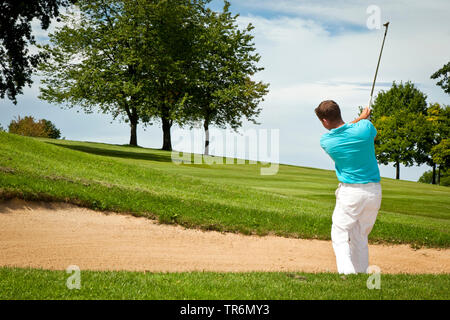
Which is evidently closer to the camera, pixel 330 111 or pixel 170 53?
pixel 330 111

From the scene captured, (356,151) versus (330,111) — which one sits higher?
(330,111)

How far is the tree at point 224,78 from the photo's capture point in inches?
1939

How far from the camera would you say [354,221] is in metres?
6.21

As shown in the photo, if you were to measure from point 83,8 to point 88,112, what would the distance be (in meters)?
10.3

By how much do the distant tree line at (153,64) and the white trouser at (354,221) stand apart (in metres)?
37.8

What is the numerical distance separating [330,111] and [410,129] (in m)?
54.3

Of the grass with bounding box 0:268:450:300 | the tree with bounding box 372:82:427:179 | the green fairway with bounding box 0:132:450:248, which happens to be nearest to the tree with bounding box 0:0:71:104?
the green fairway with bounding box 0:132:450:248

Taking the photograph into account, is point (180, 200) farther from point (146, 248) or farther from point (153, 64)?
point (153, 64)

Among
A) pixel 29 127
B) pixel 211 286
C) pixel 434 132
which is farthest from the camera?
pixel 29 127

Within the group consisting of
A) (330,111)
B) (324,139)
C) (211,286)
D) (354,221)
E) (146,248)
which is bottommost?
(146,248)

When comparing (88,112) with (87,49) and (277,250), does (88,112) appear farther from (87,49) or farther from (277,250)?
(277,250)

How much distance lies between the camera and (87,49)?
151ft

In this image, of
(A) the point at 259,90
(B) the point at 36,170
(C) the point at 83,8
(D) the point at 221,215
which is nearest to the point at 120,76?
(C) the point at 83,8

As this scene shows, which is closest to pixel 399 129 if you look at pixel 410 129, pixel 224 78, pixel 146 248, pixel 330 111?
pixel 410 129
